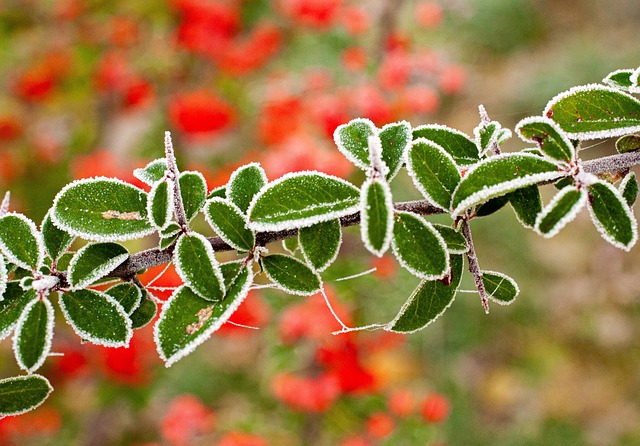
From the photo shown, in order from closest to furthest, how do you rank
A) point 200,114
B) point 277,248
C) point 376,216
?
point 376,216 < point 277,248 < point 200,114

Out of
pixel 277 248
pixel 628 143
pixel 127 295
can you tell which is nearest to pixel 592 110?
pixel 628 143

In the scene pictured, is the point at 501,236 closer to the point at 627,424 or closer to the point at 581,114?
the point at 627,424

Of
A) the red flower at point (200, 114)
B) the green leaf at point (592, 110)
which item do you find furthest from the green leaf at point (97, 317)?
the red flower at point (200, 114)

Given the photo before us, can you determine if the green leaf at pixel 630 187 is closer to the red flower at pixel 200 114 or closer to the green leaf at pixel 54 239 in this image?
the green leaf at pixel 54 239

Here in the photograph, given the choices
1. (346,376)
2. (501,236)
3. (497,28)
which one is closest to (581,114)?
(346,376)

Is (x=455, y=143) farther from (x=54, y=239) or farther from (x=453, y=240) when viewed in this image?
(x=54, y=239)
